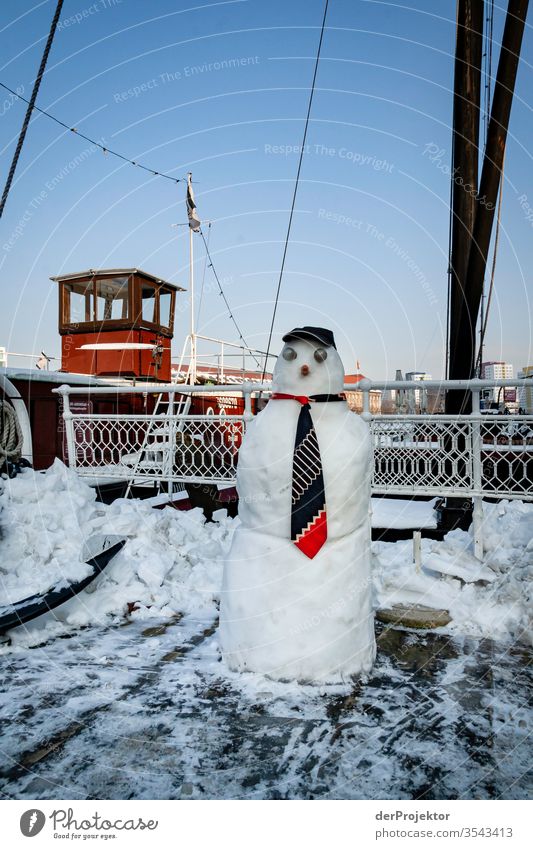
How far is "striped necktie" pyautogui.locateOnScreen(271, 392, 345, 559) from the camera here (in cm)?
258

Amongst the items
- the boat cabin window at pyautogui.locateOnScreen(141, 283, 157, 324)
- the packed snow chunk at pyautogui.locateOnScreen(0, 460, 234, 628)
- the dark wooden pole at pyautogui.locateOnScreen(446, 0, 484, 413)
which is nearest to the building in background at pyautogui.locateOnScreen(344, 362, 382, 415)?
the dark wooden pole at pyautogui.locateOnScreen(446, 0, 484, 413)

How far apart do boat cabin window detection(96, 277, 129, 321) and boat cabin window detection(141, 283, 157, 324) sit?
0.35 m

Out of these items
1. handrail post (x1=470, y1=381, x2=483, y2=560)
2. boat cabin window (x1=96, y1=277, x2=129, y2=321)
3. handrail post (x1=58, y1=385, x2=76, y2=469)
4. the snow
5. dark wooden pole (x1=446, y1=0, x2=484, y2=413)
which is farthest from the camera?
boat cabin window (x1=96, y1=277, x2=129, y2=321)

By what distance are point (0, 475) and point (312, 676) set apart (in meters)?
3.46

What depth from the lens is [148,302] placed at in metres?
10.3

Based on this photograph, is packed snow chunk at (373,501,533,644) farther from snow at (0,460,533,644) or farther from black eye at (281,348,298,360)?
black eye at (281,348,298,360)

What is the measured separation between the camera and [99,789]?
1.82 meters

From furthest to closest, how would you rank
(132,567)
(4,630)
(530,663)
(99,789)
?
(132,567) < (4,630) < (530,663) < (99,789)

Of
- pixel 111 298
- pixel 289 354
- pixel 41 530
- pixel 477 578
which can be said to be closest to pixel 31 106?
pixel 289 354

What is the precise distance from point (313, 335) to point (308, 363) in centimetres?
16

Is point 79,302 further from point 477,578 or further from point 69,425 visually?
point 477,578
